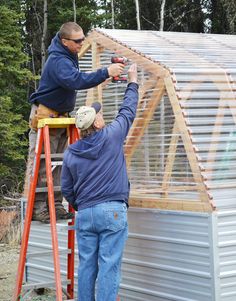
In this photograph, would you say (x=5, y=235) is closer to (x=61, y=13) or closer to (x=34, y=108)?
(x=34, y=108)

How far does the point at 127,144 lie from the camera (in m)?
7.07

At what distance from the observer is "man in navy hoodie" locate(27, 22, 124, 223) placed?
19.0 ft

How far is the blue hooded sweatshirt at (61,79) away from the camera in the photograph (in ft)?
18.9

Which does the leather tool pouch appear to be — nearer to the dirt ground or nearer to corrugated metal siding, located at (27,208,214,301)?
corrugated metal siding, located at (27,208,214,301)

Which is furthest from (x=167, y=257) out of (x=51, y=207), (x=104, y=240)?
(x=51, y=207)

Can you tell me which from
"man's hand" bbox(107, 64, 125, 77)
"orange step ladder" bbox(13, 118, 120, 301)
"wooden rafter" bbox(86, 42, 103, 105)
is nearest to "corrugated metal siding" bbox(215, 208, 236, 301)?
"orange step ladder" bbox(13, 118, 120, 301)

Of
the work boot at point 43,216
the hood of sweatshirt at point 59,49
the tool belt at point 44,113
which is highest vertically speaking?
the hood of sweatshirt at point 59,49

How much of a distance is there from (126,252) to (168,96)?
174cm

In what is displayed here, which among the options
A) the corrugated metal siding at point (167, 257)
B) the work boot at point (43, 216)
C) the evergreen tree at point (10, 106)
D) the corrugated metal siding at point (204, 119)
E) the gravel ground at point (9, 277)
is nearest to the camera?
the corrugated metal siding at point (167, 257)

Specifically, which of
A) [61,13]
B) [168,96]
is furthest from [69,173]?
[61,13]

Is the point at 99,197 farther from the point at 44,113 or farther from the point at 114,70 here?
the point at 44,113

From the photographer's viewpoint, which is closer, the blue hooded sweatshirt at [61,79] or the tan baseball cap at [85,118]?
the tan baseball cap at [85,118]

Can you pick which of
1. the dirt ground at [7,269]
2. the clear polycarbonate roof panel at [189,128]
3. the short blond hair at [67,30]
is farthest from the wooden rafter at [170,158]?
the dirt ground at [7,269]

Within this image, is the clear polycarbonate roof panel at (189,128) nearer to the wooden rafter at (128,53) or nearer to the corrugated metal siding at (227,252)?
the wooden rafter at (128,53)
